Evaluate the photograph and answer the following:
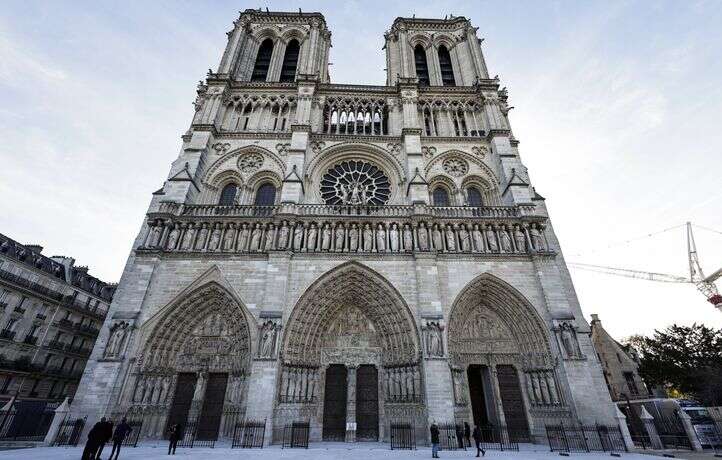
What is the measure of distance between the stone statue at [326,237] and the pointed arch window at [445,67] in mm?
14261

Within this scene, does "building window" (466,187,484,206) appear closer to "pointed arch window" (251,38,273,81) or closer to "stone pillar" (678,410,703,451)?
"stone pillar" (678,410,703,451)

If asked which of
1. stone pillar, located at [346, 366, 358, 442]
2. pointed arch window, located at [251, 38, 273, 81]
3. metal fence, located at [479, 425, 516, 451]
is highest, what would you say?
pointed arch window, located at [251, 38, 273, 81]

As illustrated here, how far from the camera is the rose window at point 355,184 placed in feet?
55.6

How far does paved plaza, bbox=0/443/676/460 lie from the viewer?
7.98 m

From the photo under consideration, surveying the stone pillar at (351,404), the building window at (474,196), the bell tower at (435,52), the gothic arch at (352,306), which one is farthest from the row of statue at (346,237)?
the bell tower at (435,52)

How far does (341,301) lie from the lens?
44.8 ft

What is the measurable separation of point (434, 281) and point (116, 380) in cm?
1165

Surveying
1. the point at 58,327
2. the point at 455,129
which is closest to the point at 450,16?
the point at 455,129

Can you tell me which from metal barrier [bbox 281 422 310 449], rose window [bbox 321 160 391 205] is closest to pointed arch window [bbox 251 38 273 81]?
rose window [bbox 321 160 391 205]

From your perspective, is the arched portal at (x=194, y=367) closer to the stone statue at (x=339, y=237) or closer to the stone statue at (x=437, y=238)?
the stone statue at (x=339, y=237)

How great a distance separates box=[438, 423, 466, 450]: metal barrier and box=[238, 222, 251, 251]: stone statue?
9.81m

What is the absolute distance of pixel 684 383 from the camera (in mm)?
15391

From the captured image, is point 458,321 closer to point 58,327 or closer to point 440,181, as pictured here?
point 440,181

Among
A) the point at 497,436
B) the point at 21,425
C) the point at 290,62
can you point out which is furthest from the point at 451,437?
the point at 290,62
